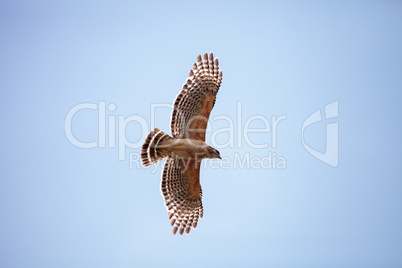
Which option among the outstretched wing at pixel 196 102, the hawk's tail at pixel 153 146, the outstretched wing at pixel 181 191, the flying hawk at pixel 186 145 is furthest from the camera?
the outstretched wing at pixel 181 191

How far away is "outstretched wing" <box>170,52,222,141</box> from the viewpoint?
9.58 m

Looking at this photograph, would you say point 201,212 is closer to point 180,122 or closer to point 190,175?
point 190,175

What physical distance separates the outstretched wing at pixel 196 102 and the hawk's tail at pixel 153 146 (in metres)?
0.31

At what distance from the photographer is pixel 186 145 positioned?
9.53m

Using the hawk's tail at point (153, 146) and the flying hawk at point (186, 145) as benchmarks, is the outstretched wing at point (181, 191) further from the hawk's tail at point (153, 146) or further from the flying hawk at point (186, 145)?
the hawk's tail at point (153, 146)

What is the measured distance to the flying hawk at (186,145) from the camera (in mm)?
9469

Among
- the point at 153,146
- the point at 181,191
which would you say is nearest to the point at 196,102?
the point at 153,146

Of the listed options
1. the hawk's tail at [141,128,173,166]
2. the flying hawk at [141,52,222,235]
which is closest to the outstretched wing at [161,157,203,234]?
the flying hawk at [141,52,222,235]

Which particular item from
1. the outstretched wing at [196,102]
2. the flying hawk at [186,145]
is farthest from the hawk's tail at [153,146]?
the outstretched wing at [196,102]

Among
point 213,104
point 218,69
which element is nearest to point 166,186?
point 213,104

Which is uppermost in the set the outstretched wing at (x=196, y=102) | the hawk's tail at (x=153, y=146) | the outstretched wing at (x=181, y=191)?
the outstretched wing at (x=196, y=102)

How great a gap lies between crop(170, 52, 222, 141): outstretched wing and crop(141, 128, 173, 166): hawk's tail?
1.01 feet

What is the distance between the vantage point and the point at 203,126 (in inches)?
385

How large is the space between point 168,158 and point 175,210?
107 centimetres
